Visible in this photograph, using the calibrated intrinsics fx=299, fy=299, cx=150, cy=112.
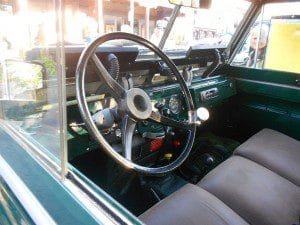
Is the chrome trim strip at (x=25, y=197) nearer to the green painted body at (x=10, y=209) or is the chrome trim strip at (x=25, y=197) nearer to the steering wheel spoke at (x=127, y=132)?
the green painted body at (x=10, y=209)

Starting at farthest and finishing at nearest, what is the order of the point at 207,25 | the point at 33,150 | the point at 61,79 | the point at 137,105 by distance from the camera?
the point at 207,25 < the point at 137,105 < the point at 33,150 < the point at 61,79

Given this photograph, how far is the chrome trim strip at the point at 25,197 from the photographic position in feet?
2.91

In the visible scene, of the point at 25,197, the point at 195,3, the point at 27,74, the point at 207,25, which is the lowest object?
the point at 25,197

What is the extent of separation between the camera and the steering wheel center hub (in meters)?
1.42

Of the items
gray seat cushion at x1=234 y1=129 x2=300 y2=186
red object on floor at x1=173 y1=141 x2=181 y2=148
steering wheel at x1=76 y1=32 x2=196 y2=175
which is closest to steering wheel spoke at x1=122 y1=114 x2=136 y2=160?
steering wheel at x1=76 y1=32 x2=196 y2=175

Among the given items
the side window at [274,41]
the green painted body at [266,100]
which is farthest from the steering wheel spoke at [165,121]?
the side window at [274,41]

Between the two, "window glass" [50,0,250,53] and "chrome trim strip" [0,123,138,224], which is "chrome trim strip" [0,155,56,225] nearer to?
"chrome trim strip" [0,123,138,224]

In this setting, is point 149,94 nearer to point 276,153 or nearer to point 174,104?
point 174,104

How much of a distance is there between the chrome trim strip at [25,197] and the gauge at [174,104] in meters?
1.13

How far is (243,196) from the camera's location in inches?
60.6

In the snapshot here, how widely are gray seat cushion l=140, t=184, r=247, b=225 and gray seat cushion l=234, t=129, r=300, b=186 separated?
609 millimetres

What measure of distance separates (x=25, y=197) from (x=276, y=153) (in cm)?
165

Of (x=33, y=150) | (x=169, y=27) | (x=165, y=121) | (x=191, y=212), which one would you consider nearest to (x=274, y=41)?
(x=169, y=27)

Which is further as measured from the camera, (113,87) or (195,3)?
(195,3)
